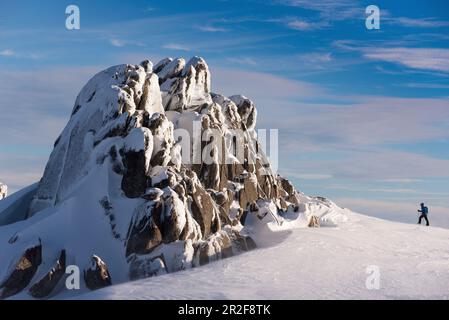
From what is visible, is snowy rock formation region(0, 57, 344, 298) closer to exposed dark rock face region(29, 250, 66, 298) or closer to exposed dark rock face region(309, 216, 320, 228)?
exposed dark rock face region(29, 250, 66, 298)

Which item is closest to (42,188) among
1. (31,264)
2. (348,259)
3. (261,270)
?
(31,264)

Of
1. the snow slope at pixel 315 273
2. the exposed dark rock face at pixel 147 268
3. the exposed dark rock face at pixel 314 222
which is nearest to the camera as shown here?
the snow slope at pixel 315 273

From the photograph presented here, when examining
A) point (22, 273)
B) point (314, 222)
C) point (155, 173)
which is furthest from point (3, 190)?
point (314, 222)

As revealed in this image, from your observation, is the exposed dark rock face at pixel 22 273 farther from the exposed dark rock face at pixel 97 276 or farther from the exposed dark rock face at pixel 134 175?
the exposed dark rock face at pixel 134 175

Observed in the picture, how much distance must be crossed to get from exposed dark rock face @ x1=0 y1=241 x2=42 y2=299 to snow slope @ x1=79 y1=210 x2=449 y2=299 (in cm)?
852

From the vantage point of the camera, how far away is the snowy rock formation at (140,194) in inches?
1479

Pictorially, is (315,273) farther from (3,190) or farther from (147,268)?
(3,190)

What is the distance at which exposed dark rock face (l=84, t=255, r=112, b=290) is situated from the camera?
3556 cm

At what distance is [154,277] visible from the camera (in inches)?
1368

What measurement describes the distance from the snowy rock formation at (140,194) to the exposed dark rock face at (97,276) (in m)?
Result: 0.07

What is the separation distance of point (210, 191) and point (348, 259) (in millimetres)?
14095

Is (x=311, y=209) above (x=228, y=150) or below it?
below

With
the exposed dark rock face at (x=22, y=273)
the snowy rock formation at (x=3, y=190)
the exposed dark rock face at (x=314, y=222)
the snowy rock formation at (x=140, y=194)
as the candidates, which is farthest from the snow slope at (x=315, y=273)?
the snowy rock formation at (x=3, y=190)
